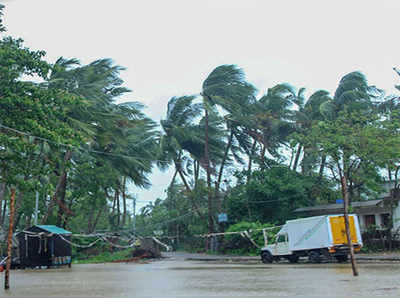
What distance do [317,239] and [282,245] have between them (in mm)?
2345

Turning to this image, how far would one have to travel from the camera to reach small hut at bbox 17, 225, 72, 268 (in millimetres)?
28219

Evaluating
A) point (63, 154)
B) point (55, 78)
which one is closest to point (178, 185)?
point (63, 154)

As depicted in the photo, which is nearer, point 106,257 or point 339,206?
point 339,206

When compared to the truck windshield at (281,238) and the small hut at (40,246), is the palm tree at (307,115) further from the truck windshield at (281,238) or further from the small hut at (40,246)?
the small hut at (40,246)

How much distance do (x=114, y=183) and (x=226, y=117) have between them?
9941mm

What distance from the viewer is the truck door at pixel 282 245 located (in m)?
24.7

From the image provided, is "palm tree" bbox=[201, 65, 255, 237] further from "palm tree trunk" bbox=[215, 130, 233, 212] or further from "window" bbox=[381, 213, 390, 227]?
"window" bbox=[381, 213, 390, 227]

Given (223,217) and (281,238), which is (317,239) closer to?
(281,238)

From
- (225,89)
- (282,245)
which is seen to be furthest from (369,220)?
(225,89)

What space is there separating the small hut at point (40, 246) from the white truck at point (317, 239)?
42.5 feet

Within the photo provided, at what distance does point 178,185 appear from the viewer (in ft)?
174

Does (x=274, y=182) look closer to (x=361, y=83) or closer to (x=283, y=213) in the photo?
(x=283, y=213)

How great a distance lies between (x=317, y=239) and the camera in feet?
75.8

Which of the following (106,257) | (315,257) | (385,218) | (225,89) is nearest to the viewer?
(315,257)
